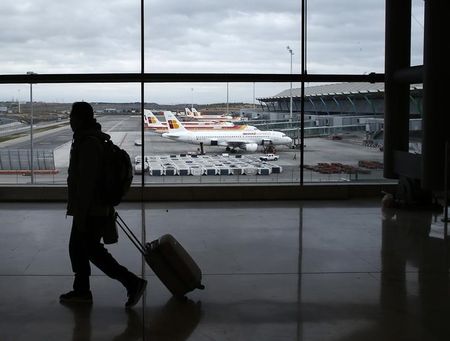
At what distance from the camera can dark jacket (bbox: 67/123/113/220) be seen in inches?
155

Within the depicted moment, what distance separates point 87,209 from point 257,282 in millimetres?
1704

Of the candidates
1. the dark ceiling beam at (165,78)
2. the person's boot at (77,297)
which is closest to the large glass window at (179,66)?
the dark ceiling beam at (165,78)

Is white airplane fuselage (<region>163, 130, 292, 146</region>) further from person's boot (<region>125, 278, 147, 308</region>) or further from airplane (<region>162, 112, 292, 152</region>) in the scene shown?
person's boot (<region>125, 278, 147, 308</region>)

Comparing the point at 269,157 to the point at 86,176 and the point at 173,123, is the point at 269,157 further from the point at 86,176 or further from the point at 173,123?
the point at 86,176

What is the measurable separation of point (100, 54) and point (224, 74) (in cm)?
226

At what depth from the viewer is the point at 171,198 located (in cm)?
979

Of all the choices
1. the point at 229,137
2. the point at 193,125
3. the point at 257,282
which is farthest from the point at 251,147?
the point at 257,282

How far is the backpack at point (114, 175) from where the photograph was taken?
4.01 metres

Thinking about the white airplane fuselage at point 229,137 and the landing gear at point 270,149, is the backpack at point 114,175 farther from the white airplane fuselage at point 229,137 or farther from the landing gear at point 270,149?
the landing gear at point 270,149

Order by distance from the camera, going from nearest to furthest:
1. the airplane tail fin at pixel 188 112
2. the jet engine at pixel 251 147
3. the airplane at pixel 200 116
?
1. the airplane tail fin at pixel 188 112
2. the airplane at pixel 200 116
3. the jet engine at pixel 251 147

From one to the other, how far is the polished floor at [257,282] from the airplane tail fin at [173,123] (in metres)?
4.62

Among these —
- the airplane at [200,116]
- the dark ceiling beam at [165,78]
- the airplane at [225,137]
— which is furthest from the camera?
the airplane at [200,116]

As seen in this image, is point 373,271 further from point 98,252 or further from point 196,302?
point 98,252

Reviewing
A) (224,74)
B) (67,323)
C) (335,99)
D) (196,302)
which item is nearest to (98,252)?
(67,323)
